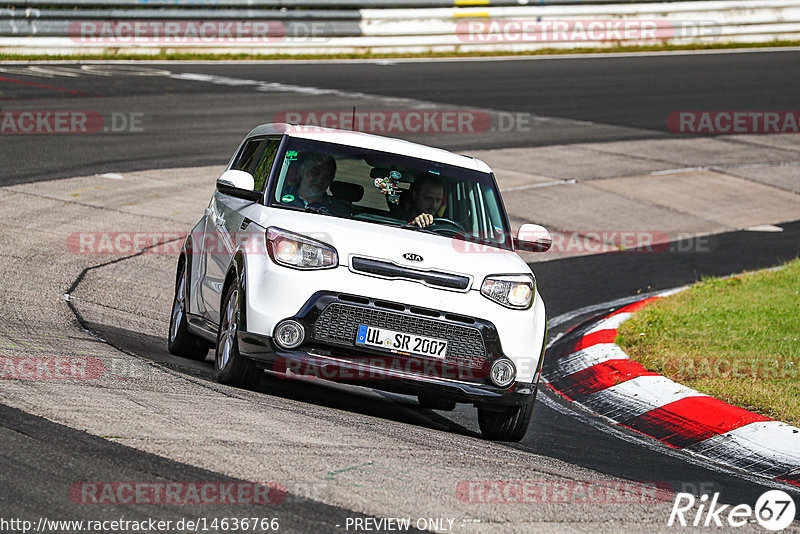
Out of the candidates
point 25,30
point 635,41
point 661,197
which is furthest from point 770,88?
point 25,30

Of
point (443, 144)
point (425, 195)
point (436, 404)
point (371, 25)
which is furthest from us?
point (371, 25)

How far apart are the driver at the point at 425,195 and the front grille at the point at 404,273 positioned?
3.30ft

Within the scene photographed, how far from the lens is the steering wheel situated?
772 cm

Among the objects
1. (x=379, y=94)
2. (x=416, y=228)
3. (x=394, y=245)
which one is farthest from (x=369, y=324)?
(x=379, y=94)

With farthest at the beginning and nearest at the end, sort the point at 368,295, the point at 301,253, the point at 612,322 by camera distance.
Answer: the point at 612,322 < the point at 301,253 < the point at 368,295

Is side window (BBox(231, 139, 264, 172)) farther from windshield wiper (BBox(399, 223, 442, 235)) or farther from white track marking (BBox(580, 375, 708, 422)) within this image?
white track marking (BBox(580, 375, 708, 422))

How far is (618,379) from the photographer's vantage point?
29.3 ft

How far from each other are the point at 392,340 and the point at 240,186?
1504 mm

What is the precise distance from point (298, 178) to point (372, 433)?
2098 millimetres

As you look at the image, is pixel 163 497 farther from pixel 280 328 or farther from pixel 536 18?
pixel 536 18

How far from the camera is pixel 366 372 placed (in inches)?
269

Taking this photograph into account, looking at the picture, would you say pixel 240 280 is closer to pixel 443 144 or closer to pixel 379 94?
pixel 443 144

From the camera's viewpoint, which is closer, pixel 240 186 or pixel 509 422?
pixel 509 422

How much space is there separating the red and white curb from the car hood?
1.55m
